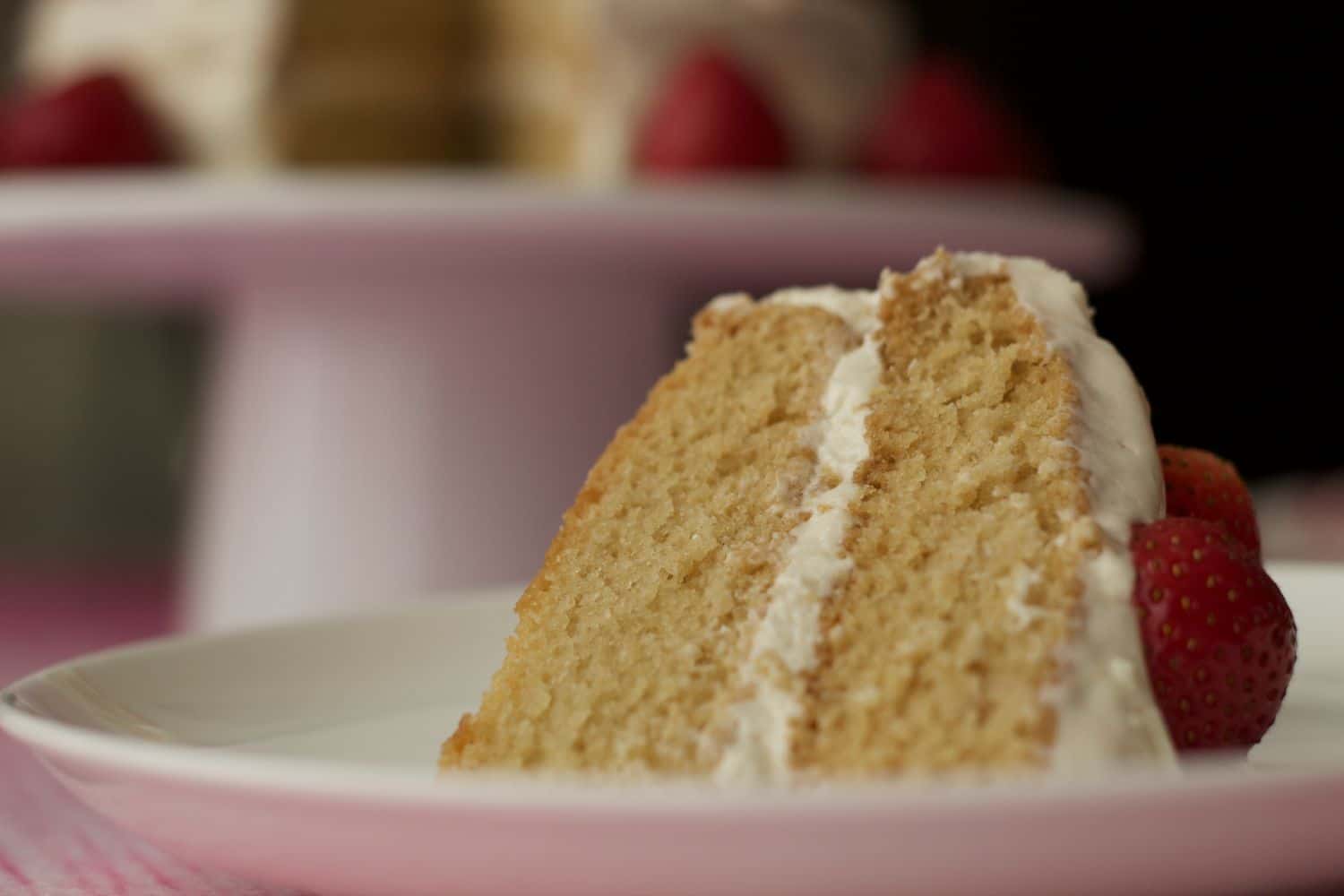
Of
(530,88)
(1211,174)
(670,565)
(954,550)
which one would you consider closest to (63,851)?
(670,565)

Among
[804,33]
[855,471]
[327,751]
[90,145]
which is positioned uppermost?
[804,33]

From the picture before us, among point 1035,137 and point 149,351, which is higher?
point 1035,137

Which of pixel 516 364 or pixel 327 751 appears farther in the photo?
pixel 516 364

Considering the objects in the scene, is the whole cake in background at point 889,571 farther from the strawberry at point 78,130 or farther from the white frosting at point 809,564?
the strawberry at point 78,130

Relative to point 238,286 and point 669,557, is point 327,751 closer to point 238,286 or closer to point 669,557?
point 669,557

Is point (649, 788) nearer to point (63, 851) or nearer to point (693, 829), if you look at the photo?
point (693, 829)

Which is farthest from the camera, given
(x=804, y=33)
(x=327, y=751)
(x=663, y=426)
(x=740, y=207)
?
(x=804, y=33)

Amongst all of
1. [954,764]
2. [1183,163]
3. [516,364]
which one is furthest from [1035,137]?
[954,764]

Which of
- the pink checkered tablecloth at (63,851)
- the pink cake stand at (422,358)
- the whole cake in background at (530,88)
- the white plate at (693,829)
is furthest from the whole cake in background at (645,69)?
the white plate at (693,829)
